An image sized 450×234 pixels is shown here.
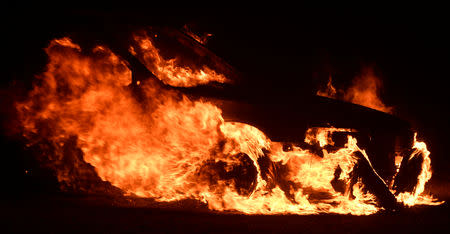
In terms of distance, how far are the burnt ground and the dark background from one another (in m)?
0.83

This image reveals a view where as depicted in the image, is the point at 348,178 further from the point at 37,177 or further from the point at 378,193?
the point at 37,177

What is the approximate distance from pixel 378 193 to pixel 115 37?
4612mm

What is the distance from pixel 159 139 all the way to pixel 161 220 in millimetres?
1391

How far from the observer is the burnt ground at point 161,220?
2.49m

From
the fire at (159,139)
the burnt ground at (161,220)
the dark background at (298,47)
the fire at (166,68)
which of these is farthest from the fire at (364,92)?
the fire at (166,68)

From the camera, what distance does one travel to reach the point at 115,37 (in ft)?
12.3

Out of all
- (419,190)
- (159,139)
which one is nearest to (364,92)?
(419,190)

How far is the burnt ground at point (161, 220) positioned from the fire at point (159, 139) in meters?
0.30

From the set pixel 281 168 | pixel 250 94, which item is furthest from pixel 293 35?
pixel 281 168

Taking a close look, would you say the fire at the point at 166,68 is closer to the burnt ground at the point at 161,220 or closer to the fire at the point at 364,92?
the burnt ground at the point at 161,220

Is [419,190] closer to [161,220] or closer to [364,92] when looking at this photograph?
[364,92]

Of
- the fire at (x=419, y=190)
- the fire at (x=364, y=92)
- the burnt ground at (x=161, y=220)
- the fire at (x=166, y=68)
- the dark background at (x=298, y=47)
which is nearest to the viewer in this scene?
the burnt ground at (x=161, y=220)

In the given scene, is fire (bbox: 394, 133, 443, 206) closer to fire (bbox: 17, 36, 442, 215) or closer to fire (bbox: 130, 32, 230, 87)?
fire (bbox: 17, 36, 442, 215)

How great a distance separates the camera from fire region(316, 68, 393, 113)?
5914 mm
